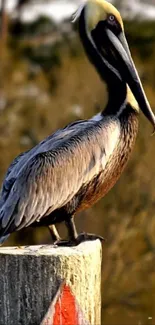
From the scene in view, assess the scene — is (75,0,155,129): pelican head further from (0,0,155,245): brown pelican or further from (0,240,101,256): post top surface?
(0,240,101,256): post top surface

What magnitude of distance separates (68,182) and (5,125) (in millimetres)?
8285

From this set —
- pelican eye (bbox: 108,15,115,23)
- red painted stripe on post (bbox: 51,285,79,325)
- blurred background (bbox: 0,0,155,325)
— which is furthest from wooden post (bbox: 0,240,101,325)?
blurred background (bbox: 0,0,155,325)

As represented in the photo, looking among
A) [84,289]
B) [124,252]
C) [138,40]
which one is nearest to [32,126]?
[138,40]

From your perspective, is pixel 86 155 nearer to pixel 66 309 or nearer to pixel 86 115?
pixel 66 309

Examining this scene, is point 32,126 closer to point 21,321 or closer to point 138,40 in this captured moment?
point 138,40

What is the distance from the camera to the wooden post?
3.32 m

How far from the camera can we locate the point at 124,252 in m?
9.30

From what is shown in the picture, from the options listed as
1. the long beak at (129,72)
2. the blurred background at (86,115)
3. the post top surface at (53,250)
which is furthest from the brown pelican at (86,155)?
the blurred background at (86,115)

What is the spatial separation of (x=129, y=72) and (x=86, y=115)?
522 cm

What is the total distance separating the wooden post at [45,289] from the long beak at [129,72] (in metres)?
1.10

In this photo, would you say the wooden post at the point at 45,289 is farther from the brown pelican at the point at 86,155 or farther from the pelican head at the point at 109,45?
the pelican head at the point at 109,45

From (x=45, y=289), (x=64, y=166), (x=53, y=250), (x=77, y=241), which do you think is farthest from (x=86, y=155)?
(x=45, y=289)

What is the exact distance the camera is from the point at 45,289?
332 centimetres

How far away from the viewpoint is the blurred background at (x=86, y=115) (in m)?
8.98
